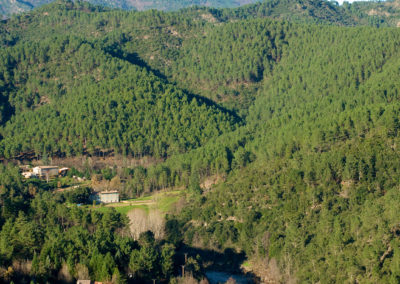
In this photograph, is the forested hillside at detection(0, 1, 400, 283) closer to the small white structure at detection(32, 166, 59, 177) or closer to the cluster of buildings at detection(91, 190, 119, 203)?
the cluster of buildings at detection(91, 190, 119, 203)

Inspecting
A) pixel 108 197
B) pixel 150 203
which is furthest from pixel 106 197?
pixel 150 203

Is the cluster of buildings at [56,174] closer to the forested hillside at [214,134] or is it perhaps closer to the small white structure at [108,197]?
the small white structure at [108,197]

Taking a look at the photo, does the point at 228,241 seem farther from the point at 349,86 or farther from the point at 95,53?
the point at 95,53

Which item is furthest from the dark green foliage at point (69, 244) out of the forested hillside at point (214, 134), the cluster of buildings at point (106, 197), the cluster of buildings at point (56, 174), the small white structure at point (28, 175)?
the small white structure at point (28, 175)

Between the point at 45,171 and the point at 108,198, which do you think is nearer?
the point at 108,198

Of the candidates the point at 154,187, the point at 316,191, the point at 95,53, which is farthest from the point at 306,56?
the point at 316,191

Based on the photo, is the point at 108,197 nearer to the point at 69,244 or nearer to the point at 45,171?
the point at 45,171

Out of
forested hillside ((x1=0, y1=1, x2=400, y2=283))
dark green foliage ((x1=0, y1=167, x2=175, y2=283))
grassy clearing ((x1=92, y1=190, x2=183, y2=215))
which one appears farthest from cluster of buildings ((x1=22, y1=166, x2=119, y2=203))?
dark green foliage ((x1=0, y1=167, x2=175, y2=283))
